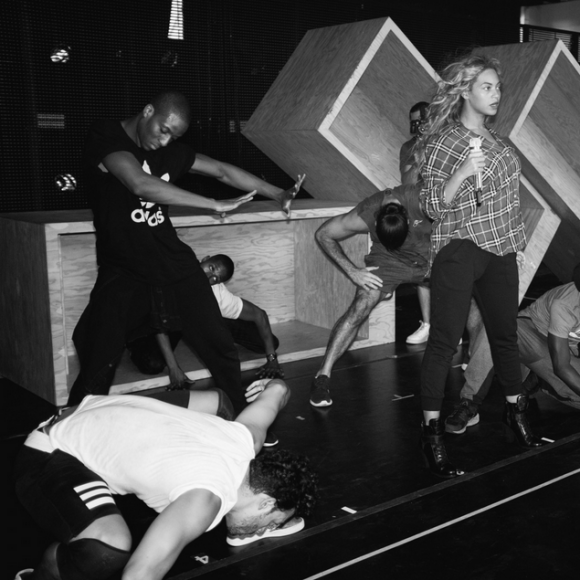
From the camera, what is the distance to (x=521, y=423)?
10.9 feet

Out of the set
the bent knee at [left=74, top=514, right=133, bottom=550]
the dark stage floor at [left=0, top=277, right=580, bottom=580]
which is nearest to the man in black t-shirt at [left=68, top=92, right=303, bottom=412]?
the dark stage floor at [left=0, top=277, right=580, bottom=580]

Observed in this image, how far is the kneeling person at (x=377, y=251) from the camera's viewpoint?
401 cm

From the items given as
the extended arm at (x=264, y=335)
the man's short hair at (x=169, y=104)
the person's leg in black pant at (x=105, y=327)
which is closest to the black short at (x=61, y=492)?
the person's leg in black pant at (x=105, y=327)

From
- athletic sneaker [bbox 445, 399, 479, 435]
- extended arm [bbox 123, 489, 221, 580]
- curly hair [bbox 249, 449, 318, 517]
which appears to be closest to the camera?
extended arm [bbox 123, 489, 221, 580]

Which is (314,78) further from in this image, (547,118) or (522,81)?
(547,118)

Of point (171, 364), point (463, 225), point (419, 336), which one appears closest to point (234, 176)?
point (171, 364)

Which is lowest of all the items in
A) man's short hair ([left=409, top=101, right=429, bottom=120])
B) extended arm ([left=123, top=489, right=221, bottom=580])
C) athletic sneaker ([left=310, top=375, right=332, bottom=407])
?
athletic sneaker ([left=310, top=375, right=332, bottom=407])

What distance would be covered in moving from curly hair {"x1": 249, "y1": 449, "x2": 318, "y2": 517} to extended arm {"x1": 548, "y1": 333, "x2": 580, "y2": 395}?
4.95 feet

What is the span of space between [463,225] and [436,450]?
2.90 feet

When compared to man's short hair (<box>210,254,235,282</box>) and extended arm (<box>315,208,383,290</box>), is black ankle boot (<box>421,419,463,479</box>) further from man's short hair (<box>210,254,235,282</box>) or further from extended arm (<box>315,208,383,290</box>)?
man's short hair (<box>210,254,235,282</box>)

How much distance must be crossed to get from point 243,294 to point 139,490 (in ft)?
11.0

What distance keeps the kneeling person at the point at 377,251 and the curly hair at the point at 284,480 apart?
158 centimetres

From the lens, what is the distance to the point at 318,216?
477 centimetres

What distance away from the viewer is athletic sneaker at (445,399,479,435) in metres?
3.56
